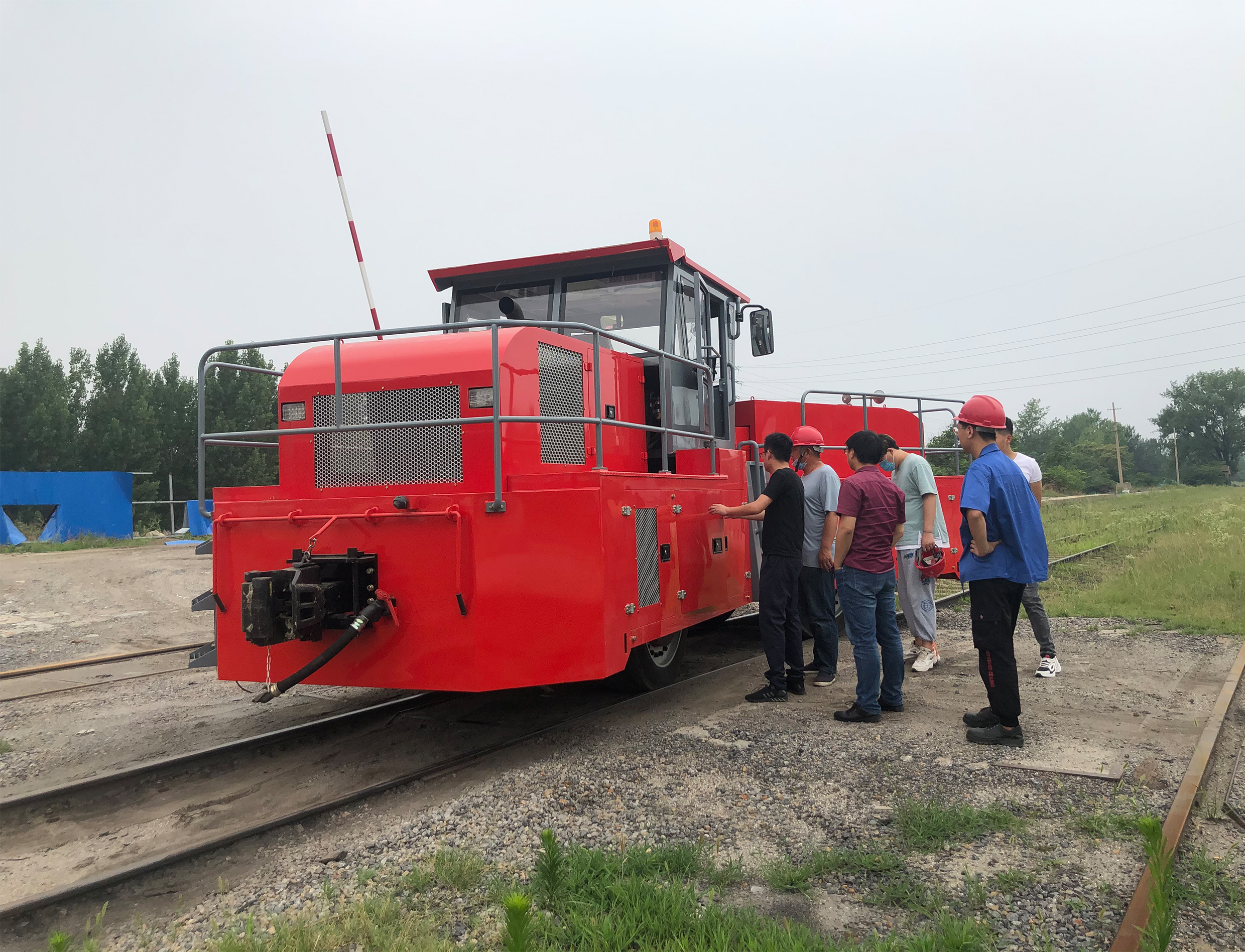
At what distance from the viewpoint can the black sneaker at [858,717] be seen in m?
5.09

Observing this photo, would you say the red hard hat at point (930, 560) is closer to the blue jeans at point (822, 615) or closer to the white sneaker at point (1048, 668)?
the blue jeans at point (822, 615)

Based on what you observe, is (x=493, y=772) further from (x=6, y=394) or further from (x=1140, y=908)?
(x=6, y=394)

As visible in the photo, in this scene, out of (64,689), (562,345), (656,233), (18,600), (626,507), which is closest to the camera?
(626,507)

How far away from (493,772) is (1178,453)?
108009 millimetres

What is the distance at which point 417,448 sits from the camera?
4.82 m

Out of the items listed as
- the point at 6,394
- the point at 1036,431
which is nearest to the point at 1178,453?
the point at 1036,431

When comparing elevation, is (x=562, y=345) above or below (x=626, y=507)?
above

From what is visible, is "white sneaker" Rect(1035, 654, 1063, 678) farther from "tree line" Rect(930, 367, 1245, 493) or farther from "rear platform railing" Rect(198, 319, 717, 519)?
"tree line" Rect(930, 367, 1245, 493)

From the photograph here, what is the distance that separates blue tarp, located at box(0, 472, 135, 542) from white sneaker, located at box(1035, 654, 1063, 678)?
74.2 ft

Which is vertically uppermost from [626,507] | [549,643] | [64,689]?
[626,507]

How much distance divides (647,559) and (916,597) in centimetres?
253

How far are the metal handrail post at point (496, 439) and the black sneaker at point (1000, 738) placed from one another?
2838 mm

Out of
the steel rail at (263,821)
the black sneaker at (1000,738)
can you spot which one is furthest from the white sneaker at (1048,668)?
the steel rail at (263,821)

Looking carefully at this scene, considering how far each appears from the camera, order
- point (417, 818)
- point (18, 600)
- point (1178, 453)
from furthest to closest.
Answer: point (1178, 453), point (18, 600), point (417, 818)
